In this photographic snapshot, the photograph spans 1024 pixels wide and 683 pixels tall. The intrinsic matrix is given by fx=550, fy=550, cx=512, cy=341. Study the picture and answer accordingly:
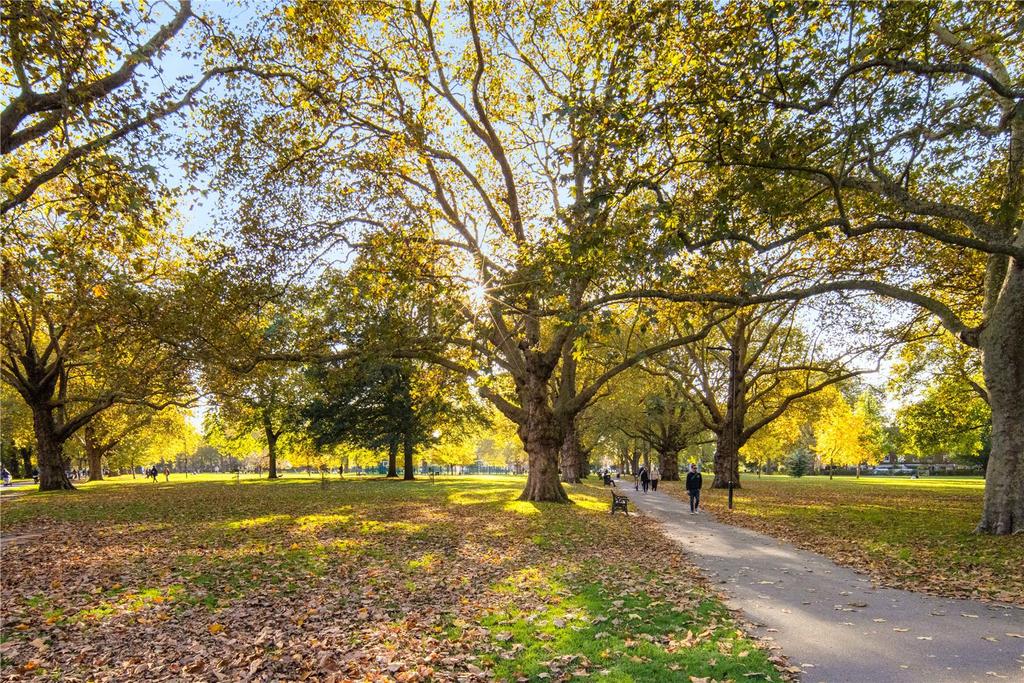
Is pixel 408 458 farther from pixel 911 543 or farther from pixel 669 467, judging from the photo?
pixel 911 543

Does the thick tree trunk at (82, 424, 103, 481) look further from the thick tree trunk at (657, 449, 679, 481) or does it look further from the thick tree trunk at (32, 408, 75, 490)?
the thick tree trunk at (657, 449, 679, 481)

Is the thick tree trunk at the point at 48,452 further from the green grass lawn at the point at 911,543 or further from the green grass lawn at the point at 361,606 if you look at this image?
the green grass lawn at the point at 911,543

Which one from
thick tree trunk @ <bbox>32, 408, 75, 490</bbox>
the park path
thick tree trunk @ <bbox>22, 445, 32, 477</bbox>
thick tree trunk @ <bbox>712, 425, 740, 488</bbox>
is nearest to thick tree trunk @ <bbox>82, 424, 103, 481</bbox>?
thick tree trunk @ <bbox>32, 408, 75, 490</bbox>

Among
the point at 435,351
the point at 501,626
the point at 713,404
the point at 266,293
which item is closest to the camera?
the point at 501,626

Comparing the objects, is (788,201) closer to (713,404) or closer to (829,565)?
(829,565)

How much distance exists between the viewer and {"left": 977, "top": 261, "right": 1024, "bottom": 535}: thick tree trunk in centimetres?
1173

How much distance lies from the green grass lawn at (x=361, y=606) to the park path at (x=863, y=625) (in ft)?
1.79

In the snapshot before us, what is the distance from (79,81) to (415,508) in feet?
50.6

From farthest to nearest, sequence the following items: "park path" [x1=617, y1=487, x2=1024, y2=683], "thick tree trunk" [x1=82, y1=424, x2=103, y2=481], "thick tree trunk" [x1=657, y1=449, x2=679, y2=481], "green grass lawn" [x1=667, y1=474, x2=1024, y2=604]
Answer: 1. "thick tree trunk" [x1=657, y1=449, x2=679, y2=481]
2. "thick tree trunk" [x1=82, y1=424, x2=103, y2=481]
3. "green grass lawn" [x1=667, y1=474, x2=1024, y2=604]
4. "park path" [x1=617, y1=487, x2=1024, y2=683]

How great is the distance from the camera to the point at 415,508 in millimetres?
19500

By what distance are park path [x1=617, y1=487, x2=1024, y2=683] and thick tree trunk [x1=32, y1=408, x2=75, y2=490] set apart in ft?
105

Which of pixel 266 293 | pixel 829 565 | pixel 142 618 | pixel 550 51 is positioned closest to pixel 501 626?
pixel 142 618

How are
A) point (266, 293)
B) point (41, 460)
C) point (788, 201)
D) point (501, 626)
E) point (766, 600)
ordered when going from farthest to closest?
point (41, 460) → point (266, 293) → point (788, 201) → point (766, 600) → point (501, 626)

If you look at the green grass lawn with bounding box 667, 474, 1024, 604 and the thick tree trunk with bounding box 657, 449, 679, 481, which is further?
the thick tree trunk with bounding box 657, 449, 679, 481
